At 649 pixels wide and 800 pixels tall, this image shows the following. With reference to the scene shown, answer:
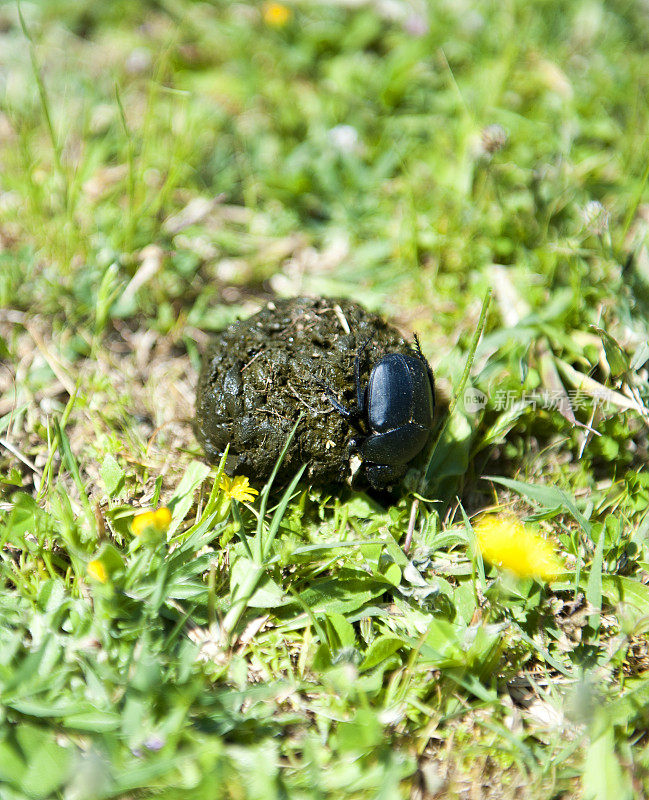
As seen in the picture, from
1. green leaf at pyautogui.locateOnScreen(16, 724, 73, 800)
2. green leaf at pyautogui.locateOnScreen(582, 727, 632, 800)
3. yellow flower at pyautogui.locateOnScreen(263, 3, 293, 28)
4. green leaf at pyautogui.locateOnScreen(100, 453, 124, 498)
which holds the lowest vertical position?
green leaf at pyautogui.locateOnScreen(16, 724, 73, 800)

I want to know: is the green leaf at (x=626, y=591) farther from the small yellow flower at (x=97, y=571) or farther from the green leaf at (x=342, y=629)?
the small yellow flower at (x=97, y=571)

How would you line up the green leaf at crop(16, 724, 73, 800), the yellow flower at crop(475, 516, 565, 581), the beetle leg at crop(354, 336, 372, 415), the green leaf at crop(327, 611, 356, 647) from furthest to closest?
1. the beetle leg at crop(354, 336, 372, 415)
2. the green leaf at crop(327, 611, 356, 647)
3. the yellow flower at crop(475, 516, 565, 581)
4. the green leaf at crop(16, 724, 73, 800)

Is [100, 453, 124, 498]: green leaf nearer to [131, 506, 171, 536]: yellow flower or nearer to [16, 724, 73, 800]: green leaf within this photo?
[131, 506, 171, 536]: yellow flower

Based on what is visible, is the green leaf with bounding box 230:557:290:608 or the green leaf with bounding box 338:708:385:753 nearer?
the green leaf with bounding box 338:708:385:753

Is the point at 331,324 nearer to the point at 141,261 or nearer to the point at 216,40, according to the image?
the point at 141,261

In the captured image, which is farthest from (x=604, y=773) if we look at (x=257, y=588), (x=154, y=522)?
(x=154, y=522)

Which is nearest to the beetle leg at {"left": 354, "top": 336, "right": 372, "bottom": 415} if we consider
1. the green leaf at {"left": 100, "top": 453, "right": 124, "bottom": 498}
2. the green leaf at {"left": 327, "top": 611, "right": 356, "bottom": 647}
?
the green leaf at {"left": 327, "top": 611, "right": 356, "bottom": 647}

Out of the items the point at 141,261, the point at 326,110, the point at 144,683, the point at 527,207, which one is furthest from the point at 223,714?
the point at 326,110
